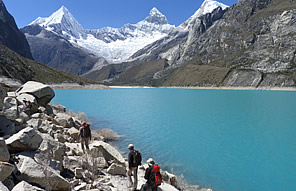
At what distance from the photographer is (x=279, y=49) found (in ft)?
480

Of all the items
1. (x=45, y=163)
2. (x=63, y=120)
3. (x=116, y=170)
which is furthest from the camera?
(x=63, y=120)

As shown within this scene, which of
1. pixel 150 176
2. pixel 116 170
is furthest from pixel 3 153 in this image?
pixel 116 170

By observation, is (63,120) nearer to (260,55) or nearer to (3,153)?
(3,153)

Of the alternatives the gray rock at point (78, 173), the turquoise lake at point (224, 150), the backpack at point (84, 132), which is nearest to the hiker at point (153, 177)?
the gray rock at point (78, 173)

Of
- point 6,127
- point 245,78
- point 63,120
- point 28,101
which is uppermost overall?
point 245,78

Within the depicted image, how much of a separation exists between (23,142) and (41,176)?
6.34ft

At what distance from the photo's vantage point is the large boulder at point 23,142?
7.56 m

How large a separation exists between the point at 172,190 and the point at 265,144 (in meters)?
16.2

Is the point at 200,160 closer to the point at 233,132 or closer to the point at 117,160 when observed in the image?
the point at 117,160

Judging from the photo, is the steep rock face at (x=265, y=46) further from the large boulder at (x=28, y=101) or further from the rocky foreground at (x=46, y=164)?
the rocky foreground at (x=46, y=164)

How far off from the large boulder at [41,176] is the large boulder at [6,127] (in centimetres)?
280

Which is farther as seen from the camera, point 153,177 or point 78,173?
point 78,173

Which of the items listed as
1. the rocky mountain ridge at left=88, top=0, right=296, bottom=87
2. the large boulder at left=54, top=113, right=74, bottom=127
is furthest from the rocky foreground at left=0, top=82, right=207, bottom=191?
the rocky mountain ridge at left=88, top=0, right=296, bottom=87

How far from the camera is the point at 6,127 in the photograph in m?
9.12
